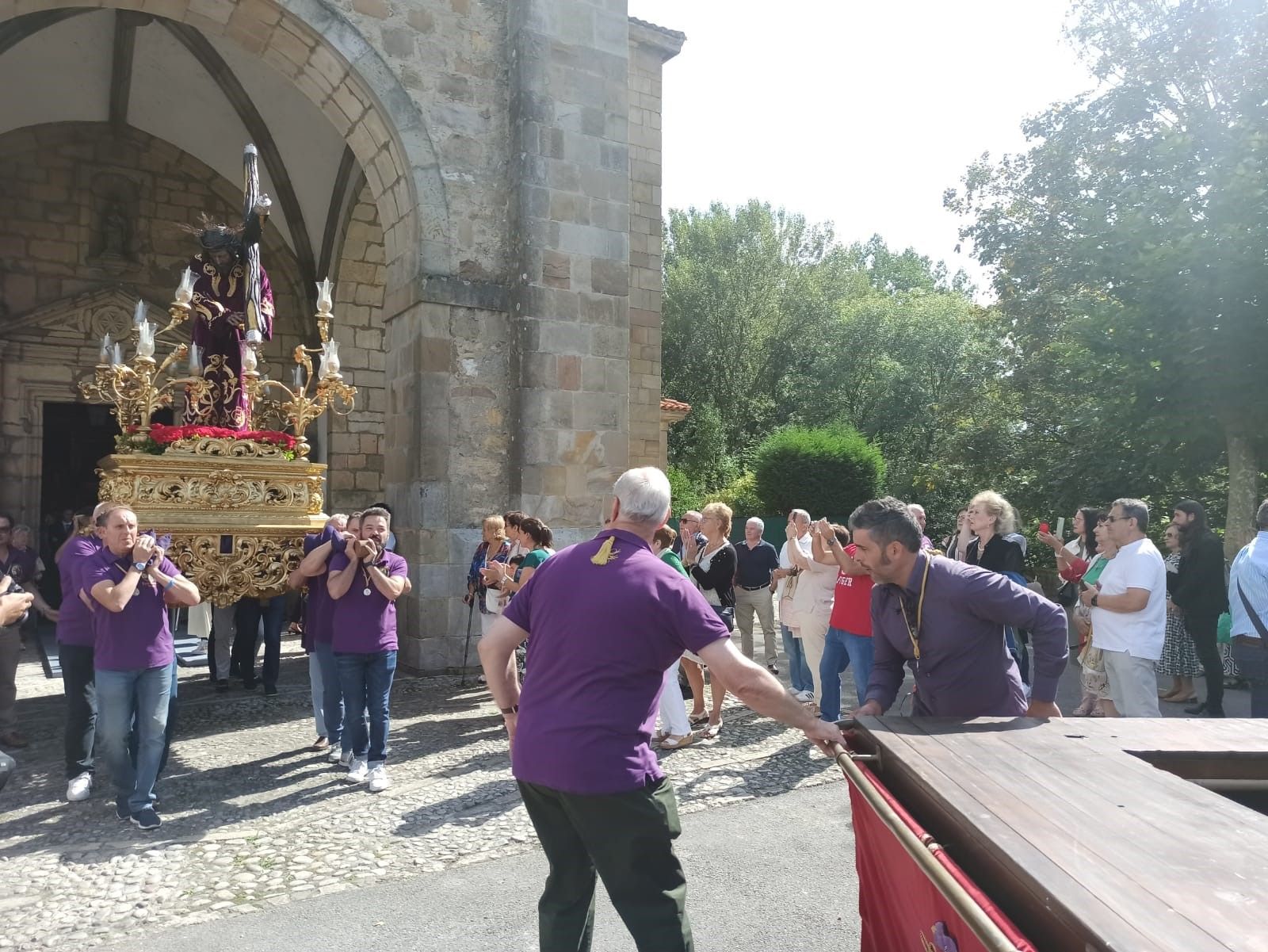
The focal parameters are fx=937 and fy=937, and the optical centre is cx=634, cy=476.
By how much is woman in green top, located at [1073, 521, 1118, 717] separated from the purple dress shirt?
259 cm

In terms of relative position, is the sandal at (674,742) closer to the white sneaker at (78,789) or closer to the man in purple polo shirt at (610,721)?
the white sneaker at (78,789)

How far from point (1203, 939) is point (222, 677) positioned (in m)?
8.49

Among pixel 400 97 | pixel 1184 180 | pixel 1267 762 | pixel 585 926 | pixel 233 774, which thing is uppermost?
pixel 1184 180

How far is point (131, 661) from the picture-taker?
4.89m

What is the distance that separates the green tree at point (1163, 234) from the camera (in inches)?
483

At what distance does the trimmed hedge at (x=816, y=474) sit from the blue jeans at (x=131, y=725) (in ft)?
59.7

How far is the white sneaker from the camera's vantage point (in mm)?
5336

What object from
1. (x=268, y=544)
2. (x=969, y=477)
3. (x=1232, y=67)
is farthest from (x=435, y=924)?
(x=969, y=477)

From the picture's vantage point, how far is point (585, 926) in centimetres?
279

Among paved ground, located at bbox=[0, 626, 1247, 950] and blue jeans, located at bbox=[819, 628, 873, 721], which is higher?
blue jeans, located at bbox=[819, 628, 873, 721]

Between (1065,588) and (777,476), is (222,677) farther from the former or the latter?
(777,476)

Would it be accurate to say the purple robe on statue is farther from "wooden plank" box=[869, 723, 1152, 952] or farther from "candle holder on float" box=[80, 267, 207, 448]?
"wooden plank" box=[869, 723, 1152, 952]

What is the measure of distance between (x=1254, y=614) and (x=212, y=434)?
6.71 m

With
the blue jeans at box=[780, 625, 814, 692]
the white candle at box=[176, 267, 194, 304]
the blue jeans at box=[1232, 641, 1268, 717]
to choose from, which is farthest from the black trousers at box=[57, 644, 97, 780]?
the blue jeans at box=[1232, 641, 1268, 717]
